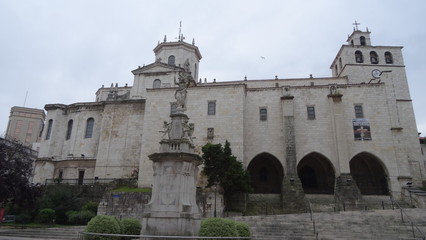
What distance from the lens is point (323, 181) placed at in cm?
3322

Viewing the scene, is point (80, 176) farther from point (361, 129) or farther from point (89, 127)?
point (361, 129)

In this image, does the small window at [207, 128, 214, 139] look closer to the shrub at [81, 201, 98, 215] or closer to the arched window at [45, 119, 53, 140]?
the shrub at [81, 201, 98, 215]

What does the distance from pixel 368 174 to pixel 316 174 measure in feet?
16.7

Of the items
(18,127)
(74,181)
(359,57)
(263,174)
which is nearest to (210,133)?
(263,174)

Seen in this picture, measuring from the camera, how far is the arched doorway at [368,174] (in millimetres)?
31344

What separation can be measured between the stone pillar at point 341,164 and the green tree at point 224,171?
8.11 m

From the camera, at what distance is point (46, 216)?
25.2m

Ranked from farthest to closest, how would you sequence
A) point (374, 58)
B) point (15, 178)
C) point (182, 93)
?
point (374, 58), point (15, 178), point (182, 93)

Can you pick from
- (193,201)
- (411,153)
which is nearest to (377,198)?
(411,153)

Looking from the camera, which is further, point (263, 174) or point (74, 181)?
point (74, 181)

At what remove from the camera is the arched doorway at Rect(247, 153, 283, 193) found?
110ft

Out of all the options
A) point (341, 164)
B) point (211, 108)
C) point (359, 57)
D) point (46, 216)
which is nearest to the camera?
point (46, 216)

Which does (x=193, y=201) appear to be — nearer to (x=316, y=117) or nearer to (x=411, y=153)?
(x=316, y=117)

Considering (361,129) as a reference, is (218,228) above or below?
Result: below
